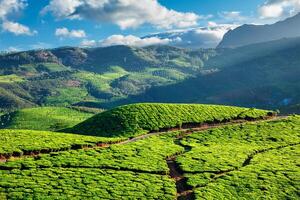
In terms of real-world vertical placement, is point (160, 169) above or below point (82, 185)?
below

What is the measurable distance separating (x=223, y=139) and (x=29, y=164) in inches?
1942

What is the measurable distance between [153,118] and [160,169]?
3948cm

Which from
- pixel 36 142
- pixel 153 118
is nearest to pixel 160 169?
pixel 36 142

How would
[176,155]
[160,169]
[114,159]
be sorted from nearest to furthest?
[160,169]
[114,159]
[176,155]

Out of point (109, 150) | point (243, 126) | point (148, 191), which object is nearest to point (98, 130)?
point (109, 150)

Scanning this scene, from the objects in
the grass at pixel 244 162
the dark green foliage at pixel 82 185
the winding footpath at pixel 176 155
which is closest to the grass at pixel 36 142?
the winding footpath at pixel 176 155

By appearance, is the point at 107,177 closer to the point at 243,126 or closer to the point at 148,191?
the point at 148,191

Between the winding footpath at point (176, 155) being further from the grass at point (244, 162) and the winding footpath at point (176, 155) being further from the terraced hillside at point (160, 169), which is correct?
the grass at point (244, 162)

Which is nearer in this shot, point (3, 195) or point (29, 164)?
point (3, 195)

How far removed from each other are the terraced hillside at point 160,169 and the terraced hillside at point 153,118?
7826 mm

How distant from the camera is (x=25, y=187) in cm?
5503

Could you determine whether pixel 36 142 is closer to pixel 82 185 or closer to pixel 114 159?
pixel 114 159

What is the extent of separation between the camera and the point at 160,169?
2734 inches

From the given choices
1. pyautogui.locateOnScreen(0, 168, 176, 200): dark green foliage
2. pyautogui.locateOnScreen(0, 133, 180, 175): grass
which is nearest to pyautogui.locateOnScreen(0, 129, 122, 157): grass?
pyautogui.locateOnScreen(0, 133, 180, 175): grass
